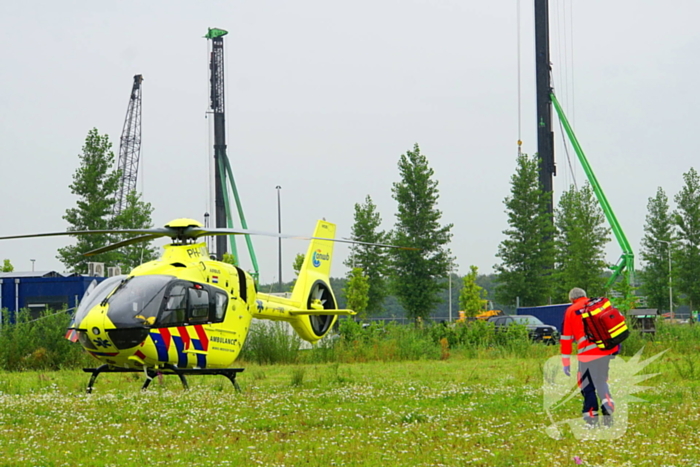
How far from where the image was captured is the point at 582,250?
48.2 m

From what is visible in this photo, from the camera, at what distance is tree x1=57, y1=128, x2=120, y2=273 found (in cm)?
3997

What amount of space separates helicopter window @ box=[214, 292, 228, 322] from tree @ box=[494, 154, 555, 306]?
33.1 meters

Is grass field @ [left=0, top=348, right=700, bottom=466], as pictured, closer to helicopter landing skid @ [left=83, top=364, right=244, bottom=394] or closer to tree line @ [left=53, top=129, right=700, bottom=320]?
helicopter landing skid @ [left=83, top=364, right=244, bottom=394]

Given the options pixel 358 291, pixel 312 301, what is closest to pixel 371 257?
pixel 358 291

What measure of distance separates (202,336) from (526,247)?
112ft

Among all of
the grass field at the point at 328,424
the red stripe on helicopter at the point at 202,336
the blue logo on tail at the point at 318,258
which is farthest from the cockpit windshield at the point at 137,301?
the blue logo on tail at the point at 318,258

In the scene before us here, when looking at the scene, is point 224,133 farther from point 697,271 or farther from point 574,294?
point 574,294

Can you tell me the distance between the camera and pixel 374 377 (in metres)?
17.8

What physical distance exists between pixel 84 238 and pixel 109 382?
81.7 feet

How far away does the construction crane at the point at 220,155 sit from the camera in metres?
67.0

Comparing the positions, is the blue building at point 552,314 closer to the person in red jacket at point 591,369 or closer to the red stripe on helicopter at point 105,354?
the red stripe on helicopter at point 105,354

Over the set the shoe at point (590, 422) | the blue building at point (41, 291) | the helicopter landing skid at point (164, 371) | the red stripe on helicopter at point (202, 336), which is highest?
the blue building at point (41, 291)

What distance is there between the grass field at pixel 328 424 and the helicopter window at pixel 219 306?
4.17ft

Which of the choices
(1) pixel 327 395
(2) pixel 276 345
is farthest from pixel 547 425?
(2) pixel 276 345
